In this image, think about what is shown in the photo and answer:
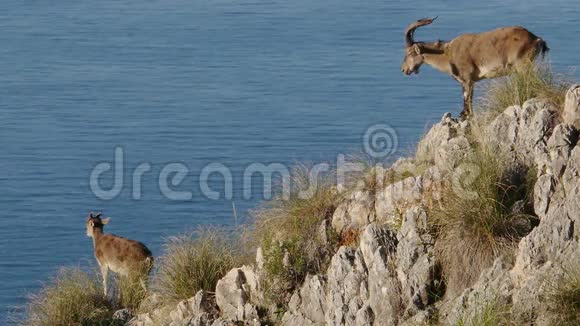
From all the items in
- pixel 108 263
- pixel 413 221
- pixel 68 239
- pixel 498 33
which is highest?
pixel 498 33

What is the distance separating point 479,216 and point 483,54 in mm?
4816

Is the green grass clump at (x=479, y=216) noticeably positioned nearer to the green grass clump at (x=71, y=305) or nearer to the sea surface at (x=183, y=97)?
the green grass clump at (x=71, y=305)

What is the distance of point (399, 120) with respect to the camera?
75.7m

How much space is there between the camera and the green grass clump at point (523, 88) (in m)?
18.5

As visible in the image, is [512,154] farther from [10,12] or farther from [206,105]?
[10,12]

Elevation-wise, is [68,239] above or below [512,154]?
below

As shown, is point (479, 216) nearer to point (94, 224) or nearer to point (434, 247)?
point (434, 247)

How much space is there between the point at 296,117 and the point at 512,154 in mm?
65660

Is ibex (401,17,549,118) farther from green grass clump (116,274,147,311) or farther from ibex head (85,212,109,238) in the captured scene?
ibex head (85,212,109,238)

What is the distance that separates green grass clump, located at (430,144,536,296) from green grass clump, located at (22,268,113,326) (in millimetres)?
7789

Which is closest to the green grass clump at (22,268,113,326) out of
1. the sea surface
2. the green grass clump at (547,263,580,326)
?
the green grass clump at (547,263,580,326)

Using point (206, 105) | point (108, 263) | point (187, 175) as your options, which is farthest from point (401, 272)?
point (206, 105)

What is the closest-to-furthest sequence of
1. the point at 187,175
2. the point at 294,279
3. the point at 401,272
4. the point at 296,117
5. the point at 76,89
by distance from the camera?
1. the point at 401,272
2. the point at 294,279
3. the point at 187,175
4. the point at 296,117
5. the point at 76,89

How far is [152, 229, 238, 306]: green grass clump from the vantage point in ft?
70.0
